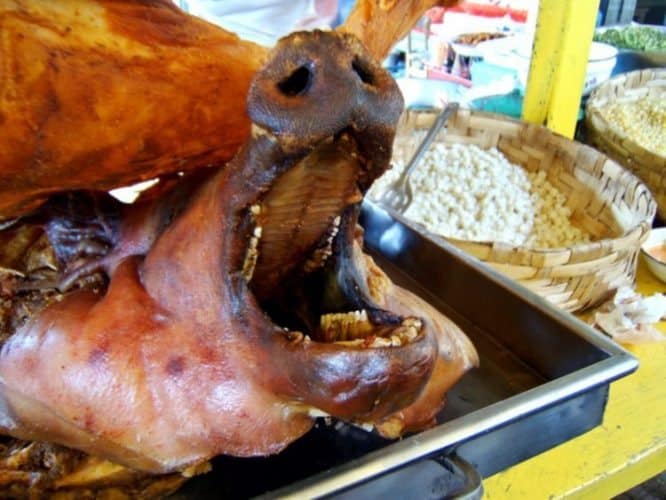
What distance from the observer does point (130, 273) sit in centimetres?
60

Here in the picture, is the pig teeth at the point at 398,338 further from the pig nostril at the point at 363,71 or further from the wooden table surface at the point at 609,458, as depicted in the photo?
the wooden table surface at the point at 609,458

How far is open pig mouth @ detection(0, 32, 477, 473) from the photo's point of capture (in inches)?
17.7

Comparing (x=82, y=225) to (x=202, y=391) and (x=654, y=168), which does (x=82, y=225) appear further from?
(x=654, y=168)

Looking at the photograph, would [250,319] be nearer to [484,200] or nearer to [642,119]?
[484,200]

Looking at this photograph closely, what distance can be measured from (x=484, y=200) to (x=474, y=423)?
921 mm

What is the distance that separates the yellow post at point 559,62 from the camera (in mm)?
1504

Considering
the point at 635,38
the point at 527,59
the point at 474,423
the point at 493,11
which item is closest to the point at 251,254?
the point at 474,423

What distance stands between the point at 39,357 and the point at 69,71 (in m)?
0.25

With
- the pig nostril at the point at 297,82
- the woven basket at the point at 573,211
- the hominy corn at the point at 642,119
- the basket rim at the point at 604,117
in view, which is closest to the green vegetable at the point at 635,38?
the basket rim at the point at 604,117

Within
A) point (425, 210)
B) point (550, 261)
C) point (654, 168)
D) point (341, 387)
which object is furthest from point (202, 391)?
point (654, 168)

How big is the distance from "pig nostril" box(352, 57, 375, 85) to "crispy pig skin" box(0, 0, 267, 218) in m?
0.15

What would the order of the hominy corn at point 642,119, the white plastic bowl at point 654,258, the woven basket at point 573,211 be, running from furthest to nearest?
the hominy corn at point 642,119
the white plastic bowl at point 654,258
the woven basket at point 573,211

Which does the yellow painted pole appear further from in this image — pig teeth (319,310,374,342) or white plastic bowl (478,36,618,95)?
pig teeth (319,310,374,342)

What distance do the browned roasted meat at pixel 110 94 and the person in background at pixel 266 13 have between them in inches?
65.7
